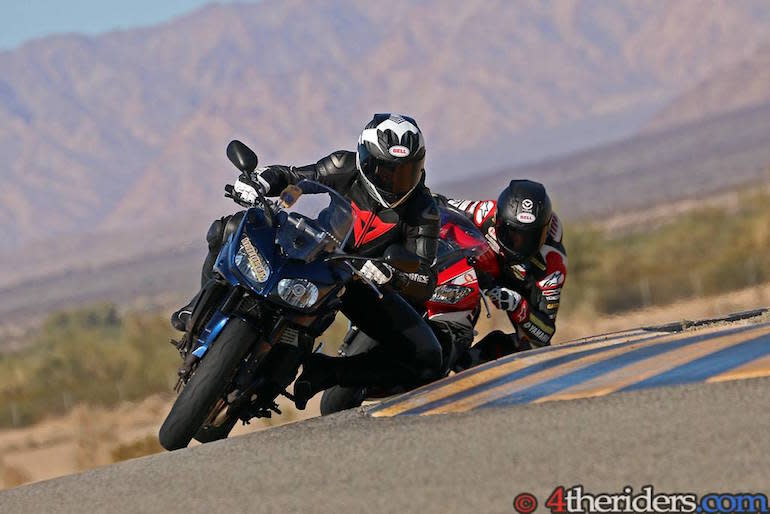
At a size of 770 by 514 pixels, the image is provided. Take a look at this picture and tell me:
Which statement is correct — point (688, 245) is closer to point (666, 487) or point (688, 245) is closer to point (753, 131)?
point (666, 487)

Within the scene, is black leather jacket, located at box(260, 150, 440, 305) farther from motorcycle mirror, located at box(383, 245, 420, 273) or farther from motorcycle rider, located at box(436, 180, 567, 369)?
motorcycle rider, located at box(436, 180, 567, 369)

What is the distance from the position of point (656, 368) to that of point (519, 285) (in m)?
3.86

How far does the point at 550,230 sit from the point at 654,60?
17571cm

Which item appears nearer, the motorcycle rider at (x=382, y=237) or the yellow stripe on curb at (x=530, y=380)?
the yellow stripe on curb at (x=530, y=380)

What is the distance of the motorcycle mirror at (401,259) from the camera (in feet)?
24.7

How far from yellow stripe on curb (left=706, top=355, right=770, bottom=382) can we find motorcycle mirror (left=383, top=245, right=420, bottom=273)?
2215 millimetres

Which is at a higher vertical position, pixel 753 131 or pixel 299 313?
pixel 753 131

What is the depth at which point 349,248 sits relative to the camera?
27.7 ft

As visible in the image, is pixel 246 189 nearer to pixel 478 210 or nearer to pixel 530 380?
pixel 530 380

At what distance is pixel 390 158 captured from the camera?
8.34 metres

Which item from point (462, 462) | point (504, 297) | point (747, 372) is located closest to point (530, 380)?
point (747, 372)

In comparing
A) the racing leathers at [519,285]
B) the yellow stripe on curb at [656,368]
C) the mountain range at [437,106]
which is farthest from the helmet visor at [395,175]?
the mountain range at [437,106]

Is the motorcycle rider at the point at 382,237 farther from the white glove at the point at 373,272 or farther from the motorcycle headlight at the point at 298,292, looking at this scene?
the motorcycle headlight at the point at 298,292

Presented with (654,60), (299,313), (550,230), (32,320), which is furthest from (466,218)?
(654,60)
